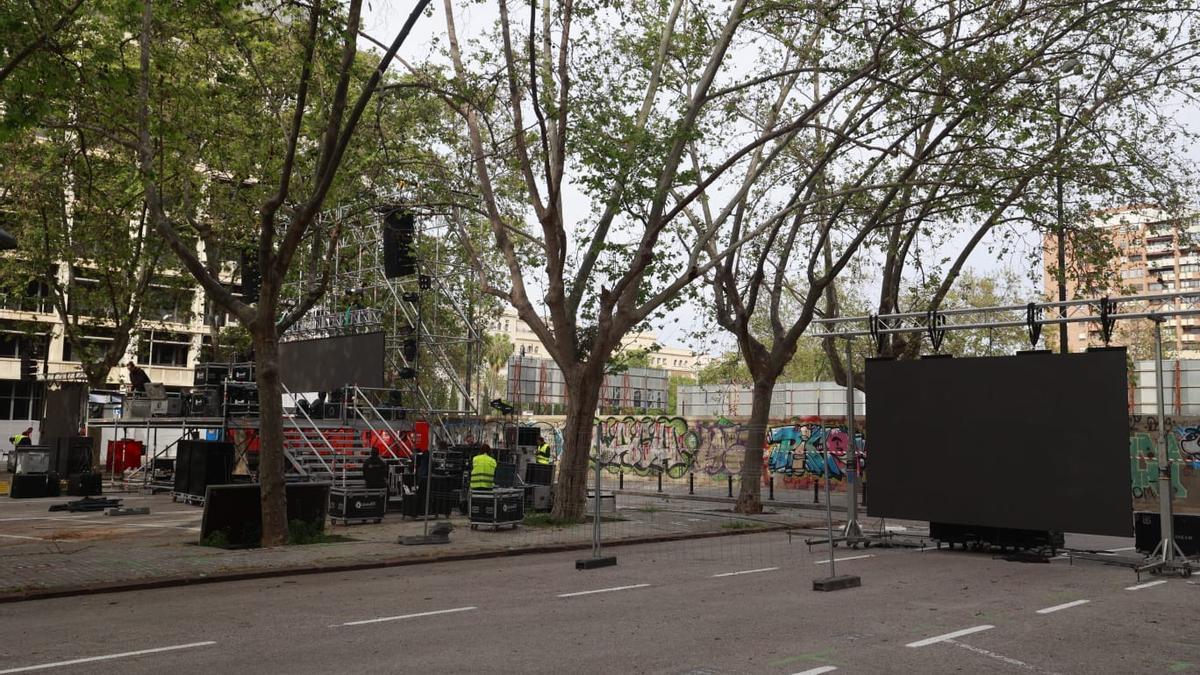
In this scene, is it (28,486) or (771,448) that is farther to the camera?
(771,448)

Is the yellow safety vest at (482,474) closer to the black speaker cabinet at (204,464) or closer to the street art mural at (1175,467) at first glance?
the black speaker cabinet at (204,464)

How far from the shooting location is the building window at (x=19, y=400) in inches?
2180

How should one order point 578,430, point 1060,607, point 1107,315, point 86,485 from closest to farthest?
point 1060,607 < point 1107,315 < point 578,430 < point 86,485

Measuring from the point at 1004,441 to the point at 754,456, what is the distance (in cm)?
853

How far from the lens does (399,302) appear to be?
30594 millimetres

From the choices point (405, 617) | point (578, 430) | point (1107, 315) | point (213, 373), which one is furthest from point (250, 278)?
point (1107, 315)

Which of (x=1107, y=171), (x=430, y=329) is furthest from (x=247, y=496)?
(x=430, y=329)

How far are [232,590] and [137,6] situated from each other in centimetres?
799

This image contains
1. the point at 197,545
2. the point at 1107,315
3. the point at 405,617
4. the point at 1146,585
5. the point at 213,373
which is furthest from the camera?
the point at 213,373

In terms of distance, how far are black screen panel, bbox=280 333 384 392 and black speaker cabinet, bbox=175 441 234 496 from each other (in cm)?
491

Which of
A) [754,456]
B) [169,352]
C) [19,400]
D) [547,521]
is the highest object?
[169,352]

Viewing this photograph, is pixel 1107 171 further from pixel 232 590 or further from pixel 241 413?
pixel 241 413

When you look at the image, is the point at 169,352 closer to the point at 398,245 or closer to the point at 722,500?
the point at 398,245

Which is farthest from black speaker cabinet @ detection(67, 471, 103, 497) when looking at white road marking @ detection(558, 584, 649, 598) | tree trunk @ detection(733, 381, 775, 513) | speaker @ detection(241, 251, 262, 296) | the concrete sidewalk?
white road marking @ detection(558, 584, 649, 598)
